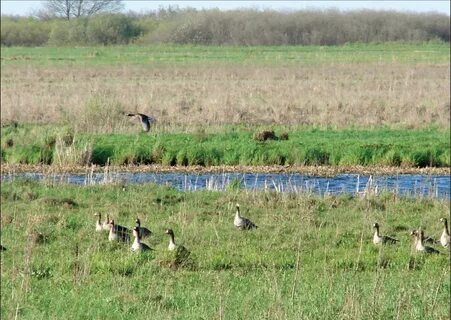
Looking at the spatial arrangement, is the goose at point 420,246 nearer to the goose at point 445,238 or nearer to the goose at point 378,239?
the goose at point 378,239

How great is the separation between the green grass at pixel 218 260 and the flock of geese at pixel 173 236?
0.15 m

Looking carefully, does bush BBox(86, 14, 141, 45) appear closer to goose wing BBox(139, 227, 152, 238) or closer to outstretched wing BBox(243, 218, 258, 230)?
goose wing BBox(139, 227, 152, 238)

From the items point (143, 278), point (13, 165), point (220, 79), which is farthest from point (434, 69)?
point (143, 278)

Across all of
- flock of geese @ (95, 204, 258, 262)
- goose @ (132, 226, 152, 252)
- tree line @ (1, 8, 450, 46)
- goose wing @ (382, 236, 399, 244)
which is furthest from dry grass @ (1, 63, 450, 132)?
goose wing @ (382, 236, 399, 244)

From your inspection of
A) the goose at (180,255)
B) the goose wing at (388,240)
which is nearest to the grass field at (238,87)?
the goose wing at (388,240)

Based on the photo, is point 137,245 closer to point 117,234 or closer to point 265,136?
point 117,234

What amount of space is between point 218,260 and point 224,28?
1888 centimetres

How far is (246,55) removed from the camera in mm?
63000

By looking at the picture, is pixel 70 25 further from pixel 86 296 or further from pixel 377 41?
pixel 377 41

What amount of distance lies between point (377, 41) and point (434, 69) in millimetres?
23021

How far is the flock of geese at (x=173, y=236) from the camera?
39.7 feet

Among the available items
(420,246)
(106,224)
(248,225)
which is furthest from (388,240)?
(106,224)

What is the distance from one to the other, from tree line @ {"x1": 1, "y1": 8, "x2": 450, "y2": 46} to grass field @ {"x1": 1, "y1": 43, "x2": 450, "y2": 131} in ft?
6.01

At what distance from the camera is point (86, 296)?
996cm
